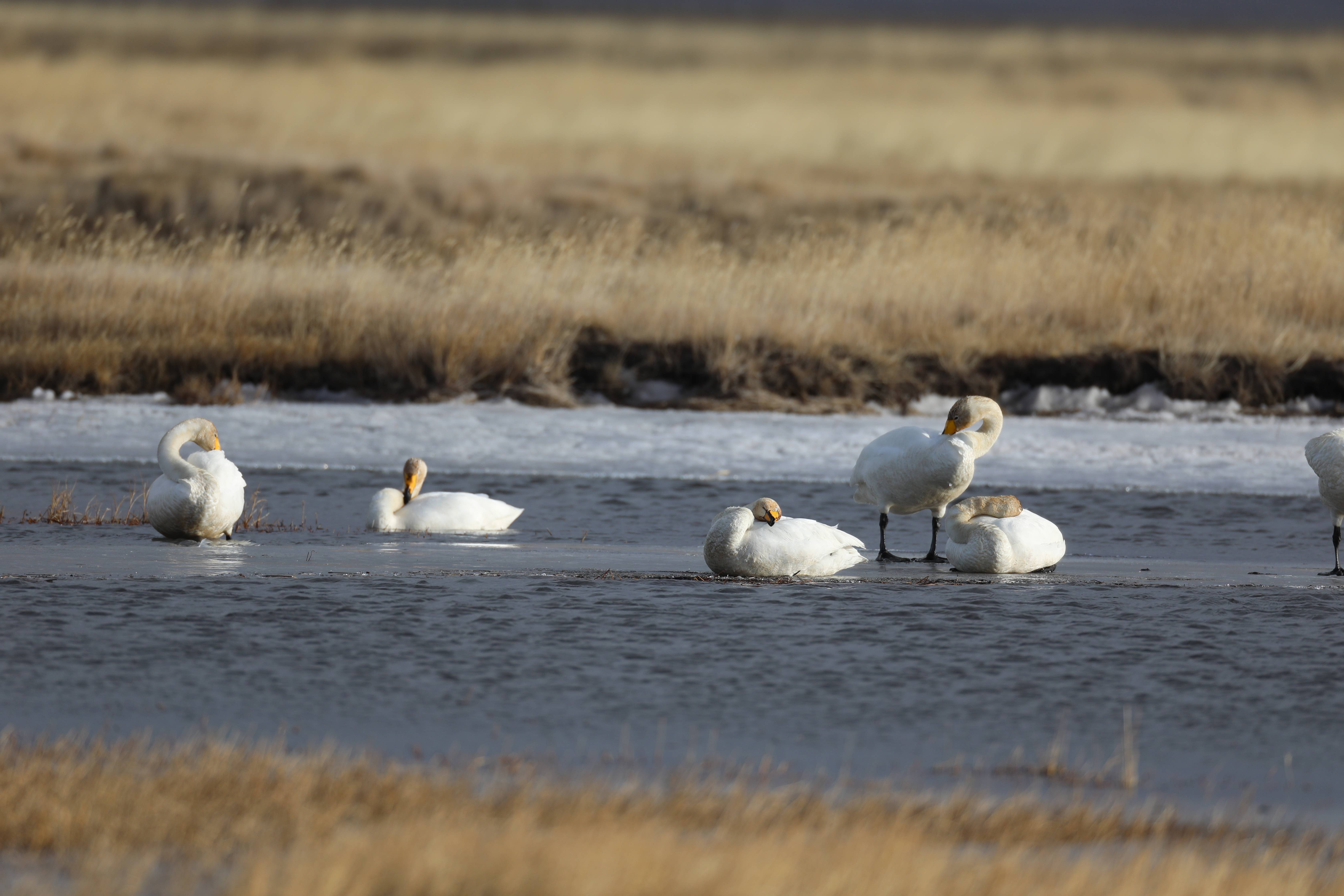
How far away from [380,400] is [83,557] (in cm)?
743

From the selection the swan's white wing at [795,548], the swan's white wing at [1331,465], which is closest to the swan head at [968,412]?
the swan's white wing at [795,548]

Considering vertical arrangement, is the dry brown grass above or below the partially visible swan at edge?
below

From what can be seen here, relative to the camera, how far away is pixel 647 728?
17.8 ft

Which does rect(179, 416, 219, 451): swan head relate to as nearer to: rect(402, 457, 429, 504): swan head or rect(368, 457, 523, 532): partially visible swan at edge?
rect(368, 457, 523, 532): partially visible swan at edge

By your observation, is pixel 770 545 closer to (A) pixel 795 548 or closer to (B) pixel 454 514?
(A) pixel 795 548

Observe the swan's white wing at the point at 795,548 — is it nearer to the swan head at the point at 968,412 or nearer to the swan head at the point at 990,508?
the swan head at the point at 990,508

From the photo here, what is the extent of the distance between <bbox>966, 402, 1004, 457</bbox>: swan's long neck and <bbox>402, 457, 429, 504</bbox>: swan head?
3142 mm

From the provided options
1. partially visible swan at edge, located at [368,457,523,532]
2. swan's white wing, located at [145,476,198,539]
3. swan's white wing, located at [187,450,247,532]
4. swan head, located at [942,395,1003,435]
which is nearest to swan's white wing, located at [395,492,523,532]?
partially visible swan at edge, located at [368,457,523,532]

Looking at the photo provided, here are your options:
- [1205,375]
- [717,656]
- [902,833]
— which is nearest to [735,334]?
[1205,375]

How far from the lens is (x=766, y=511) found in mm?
8016

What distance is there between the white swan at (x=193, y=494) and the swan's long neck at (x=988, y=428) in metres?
3.70

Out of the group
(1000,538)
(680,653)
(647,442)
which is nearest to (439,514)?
(1000,538)

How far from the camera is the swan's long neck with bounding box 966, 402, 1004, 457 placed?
29.0 feet

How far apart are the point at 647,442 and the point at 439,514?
4110 mm
